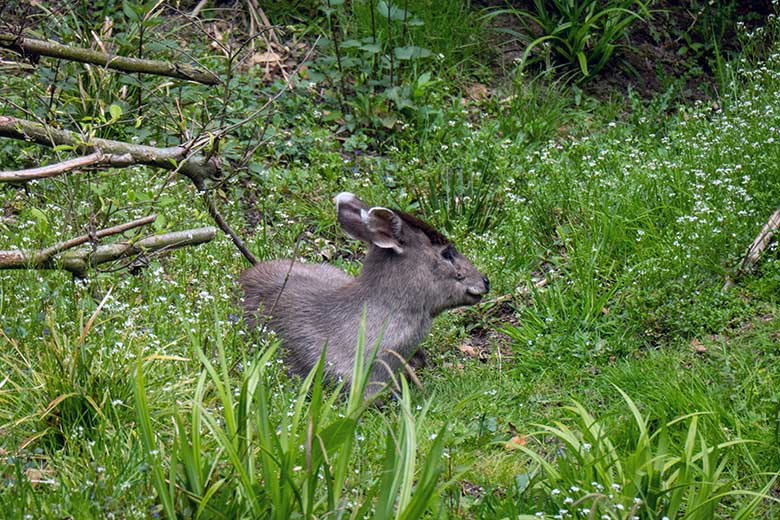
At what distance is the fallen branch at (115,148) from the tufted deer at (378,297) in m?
0.84

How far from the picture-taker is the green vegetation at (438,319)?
4125 millimetres

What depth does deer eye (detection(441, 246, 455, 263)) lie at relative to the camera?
21.6 ft

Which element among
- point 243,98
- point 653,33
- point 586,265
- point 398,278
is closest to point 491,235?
point 586,265

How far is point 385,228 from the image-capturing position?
6.36m

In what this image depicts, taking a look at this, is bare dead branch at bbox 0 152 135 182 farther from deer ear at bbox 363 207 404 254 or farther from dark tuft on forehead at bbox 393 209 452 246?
dark tuft on forehead at bbox 393 209 452 246

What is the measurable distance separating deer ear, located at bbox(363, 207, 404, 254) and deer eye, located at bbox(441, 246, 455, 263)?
0.97 ft

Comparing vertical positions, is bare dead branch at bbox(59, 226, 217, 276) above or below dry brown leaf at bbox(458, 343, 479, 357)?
above

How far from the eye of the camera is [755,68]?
9445mm

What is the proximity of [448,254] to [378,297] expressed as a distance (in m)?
0.53

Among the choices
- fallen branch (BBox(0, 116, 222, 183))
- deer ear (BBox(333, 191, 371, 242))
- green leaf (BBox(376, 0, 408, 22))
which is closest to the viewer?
fallen branch (BBox(0, 116, 222, 183))

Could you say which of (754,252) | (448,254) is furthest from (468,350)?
(754,252)

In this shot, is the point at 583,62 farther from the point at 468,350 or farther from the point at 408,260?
the point at 408,260

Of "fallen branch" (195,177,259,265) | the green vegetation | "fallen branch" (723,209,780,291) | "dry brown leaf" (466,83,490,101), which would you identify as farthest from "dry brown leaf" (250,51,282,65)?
"fallen branch" (723,209,780,291)

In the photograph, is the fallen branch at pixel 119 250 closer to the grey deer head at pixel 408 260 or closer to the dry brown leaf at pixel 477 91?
the grey deer head at pixel 408 260
